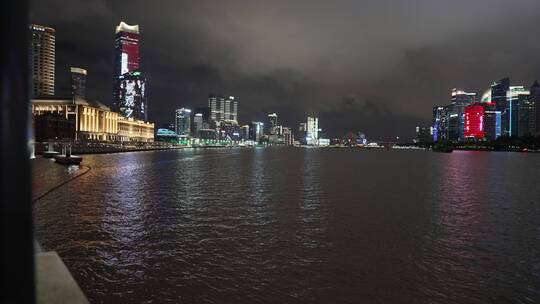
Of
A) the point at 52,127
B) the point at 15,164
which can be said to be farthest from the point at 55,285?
the point at 52,127

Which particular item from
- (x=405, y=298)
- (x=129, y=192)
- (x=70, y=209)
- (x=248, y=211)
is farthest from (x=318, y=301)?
(x=129, y=192)

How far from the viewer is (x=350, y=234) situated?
20922 millimetres

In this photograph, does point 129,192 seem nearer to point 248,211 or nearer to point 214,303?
point 248,211

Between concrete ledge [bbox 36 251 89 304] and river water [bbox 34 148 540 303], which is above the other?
concrete ledge [bbox 36 251 89 304]

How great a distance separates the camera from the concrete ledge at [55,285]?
5832 millimetres

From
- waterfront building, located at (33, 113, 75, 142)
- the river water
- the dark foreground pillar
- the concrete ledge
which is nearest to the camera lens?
the dark foreground pillar

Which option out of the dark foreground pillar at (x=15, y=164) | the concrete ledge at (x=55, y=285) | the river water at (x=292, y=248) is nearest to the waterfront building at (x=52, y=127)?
the river water at (x=292, y=248)

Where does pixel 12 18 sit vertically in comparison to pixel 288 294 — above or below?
above

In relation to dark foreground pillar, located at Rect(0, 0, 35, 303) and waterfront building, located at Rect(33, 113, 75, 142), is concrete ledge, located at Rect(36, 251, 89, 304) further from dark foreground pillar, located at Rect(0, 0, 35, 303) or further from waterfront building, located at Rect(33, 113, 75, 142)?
waterfront building, located at Rect(33, 113, 75, 142)

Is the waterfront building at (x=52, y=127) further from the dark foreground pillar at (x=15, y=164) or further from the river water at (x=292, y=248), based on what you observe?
the dark foreground pillar at (x=15, y=164)

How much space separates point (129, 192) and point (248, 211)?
14514mm

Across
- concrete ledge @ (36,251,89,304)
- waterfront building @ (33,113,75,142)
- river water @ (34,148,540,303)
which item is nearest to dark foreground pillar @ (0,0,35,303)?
concrete ledge @ (36,251,89,304)

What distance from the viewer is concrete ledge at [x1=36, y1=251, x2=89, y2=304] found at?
583 centimetres

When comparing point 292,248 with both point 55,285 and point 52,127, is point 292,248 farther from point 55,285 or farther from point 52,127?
point 52,127
